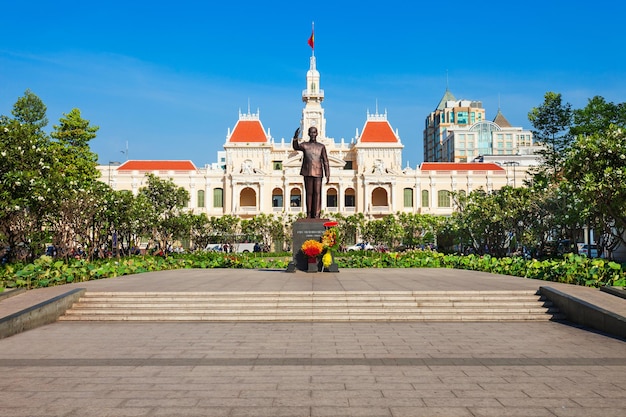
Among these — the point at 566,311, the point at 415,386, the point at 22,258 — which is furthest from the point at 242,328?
the point at 22,258

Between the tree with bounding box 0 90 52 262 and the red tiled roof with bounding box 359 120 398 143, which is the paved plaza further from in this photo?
the red tiled roof with bounding box 359 120 398 143

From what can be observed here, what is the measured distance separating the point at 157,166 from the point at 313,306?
6063 cm

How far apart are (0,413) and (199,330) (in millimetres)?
4796

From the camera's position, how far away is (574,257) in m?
17.2

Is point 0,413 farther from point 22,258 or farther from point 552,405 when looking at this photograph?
point 22,258

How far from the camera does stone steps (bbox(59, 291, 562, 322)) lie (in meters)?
11.1

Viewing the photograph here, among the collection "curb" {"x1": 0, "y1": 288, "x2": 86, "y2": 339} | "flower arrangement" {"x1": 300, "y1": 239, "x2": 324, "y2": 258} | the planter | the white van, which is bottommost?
the white van

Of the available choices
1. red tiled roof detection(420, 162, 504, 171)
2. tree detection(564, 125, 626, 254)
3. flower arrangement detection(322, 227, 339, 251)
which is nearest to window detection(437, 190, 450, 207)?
red tiled roof detection(420, 162, 504, 171)

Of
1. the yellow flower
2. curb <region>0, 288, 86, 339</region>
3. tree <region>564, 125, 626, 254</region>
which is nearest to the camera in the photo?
curb <region>0, 288, 86, 339</region>

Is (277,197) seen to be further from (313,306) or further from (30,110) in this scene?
(313,306)

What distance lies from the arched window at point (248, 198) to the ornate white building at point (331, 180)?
133 mm

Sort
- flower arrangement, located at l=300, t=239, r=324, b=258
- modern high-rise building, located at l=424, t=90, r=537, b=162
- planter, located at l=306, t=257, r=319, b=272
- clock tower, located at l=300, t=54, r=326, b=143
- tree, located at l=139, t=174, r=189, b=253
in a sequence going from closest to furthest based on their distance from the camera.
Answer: flower arrangement, located at l=300, t=239, r=324, b=258 → planter, located at l=306, t=257, r=319, b=272 → tree, located at l=139, t=174, r=189, b=253 → clock tower, located at l=300, t=54, r=326, b=143 → modern high-rise building, located at l=424, t=90, r=537, b=162

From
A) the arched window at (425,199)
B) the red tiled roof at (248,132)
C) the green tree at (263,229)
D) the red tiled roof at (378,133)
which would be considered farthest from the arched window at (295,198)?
the green tree at (263,229)

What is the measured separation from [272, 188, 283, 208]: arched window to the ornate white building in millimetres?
131
